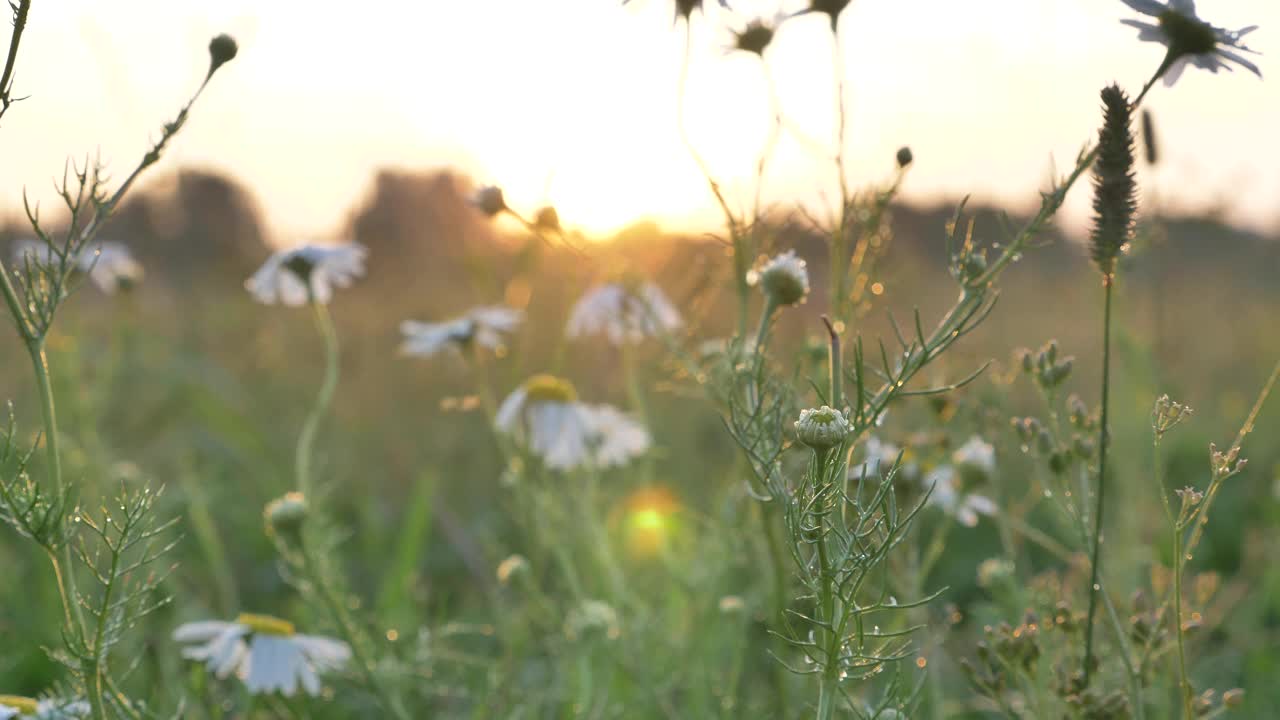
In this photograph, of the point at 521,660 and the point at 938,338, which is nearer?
the point at 938,338

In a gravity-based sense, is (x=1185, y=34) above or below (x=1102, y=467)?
above

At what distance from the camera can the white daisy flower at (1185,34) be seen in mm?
877

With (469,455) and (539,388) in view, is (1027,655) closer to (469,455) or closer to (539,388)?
(539,388)

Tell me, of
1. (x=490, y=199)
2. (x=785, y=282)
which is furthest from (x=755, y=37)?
(x=490, y=199)

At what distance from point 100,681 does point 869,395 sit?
2.58 feet

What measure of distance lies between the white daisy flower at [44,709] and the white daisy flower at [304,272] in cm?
80

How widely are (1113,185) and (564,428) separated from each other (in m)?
1.16

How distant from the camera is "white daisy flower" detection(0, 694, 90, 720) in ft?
3.53

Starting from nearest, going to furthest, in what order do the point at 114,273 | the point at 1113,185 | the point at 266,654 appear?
the point at 1113,185, the point at 266,654, the point at 114,273

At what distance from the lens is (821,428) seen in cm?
79

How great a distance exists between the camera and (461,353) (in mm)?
1947

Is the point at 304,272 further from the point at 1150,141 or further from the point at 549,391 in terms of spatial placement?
the point at 1150,141

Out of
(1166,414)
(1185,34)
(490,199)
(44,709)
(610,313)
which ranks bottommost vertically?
(44,709)

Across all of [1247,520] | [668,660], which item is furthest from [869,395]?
[1247,520]
